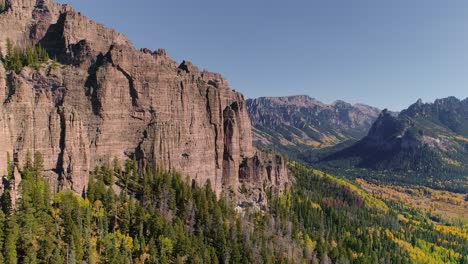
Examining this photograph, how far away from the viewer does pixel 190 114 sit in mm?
135125

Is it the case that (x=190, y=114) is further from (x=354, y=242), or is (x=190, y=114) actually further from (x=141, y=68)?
(x=354, y=242)

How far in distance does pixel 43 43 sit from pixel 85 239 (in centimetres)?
6673

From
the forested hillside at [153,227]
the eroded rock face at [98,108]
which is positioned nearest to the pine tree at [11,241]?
the forested hillside at [153,227]

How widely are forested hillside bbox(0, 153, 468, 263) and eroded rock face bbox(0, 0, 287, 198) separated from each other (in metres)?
4.58

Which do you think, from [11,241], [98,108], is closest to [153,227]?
[11,241]

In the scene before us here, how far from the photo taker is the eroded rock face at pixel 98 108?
9381 cm

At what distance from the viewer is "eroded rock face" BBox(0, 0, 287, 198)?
308 feet

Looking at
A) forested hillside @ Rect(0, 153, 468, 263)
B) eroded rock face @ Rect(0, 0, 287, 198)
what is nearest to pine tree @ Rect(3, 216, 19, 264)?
forested hillside @ Rect(0, 153, 468, 263)

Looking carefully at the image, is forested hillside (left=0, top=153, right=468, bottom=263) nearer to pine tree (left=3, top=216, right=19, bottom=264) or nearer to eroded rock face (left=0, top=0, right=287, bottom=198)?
pine tree (left=3, top=216, right=19, bottom=264)

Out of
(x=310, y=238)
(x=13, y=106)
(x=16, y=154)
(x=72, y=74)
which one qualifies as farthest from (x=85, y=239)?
(x=310, y=238)

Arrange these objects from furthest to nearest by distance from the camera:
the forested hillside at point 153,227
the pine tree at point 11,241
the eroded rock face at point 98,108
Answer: the eroded rock face at point 98,108, the forested hillside at point 153,227, the pine tree at point 11,241

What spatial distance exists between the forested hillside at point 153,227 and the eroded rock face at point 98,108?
4575 mm

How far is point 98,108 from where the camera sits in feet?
357

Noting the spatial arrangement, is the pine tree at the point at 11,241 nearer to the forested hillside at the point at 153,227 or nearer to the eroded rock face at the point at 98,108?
the forested hillside at the point at 153,227
